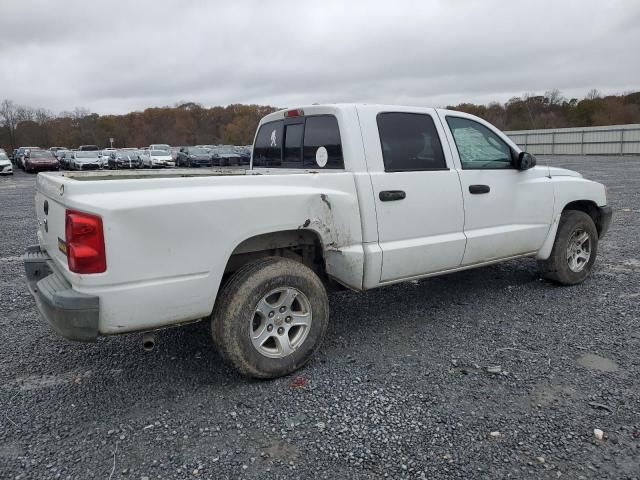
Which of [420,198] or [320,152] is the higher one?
[320,152]

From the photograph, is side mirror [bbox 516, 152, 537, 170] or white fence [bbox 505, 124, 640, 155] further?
white fence [bbox 505, 124, 640, 155]

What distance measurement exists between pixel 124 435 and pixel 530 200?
4.11m

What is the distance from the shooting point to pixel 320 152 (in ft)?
13.8

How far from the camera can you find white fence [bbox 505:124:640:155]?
1517 inches

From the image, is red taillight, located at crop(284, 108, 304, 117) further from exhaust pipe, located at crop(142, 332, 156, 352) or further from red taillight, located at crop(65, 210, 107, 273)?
exhaust pipe, located at crop(142, 332, 156, 352)

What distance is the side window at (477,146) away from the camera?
457 cm

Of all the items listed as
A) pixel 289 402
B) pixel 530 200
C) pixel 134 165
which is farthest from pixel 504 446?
pixel 134 165

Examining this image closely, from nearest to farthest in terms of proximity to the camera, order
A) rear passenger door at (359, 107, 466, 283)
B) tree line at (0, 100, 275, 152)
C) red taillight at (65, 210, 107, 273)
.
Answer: red taillight at (65, 210, 107, 273)
rear passenger door at (359, 107, 466, 283)
tree line at (0, 100, 275, 152)

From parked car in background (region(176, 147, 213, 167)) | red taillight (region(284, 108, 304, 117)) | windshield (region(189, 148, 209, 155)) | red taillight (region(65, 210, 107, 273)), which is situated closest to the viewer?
red taillight (region(65, 210, 107, 273))

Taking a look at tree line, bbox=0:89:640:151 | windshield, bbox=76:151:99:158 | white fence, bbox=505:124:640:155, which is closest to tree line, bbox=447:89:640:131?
tree line, bbox=0:89:640:151

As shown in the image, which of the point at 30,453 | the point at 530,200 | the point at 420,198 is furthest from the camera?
the point at 530,200

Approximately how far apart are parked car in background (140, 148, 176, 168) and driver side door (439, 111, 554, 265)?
34125 millimetres

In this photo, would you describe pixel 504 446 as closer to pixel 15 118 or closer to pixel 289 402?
pixel 289 402

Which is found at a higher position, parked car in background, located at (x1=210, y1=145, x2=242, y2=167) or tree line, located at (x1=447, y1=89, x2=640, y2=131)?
tree line, located at (x1=447, y1=89, x2=640, y2=131)
